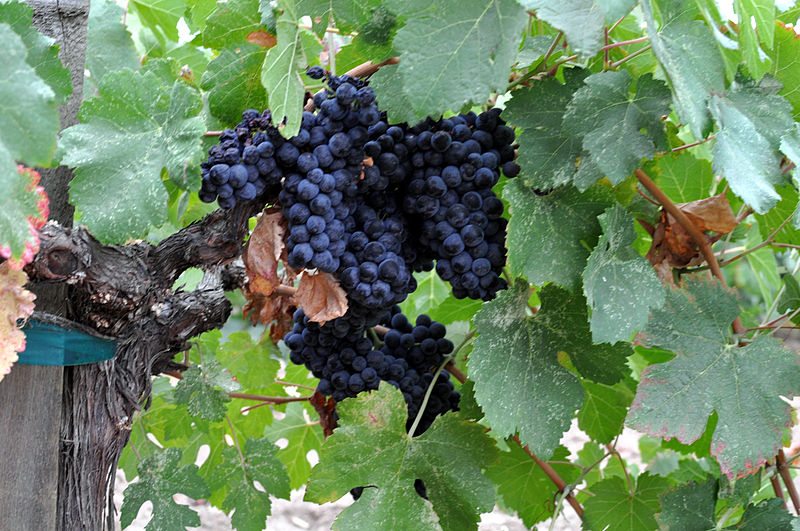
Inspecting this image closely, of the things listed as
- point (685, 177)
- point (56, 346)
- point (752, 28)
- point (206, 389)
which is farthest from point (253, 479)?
point (752, 28)

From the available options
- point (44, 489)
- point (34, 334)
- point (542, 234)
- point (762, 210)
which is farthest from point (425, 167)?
point (44, 489)

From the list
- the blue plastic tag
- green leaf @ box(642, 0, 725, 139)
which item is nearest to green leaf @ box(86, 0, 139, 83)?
the blue plastic tag

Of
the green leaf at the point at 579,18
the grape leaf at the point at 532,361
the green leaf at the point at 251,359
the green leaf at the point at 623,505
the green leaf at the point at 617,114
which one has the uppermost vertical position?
the green leaf at the point at 579,18

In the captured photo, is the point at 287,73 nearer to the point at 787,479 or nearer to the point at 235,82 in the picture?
the point at 235,82

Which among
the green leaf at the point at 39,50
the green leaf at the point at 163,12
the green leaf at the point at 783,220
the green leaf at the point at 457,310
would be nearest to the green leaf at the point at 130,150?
the green leaf at the point at 39,50

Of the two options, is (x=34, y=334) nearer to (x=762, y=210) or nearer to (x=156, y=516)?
(x=156, y=516)

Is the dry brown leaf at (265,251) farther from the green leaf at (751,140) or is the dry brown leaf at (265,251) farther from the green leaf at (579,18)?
the green leaf at (751,140)
